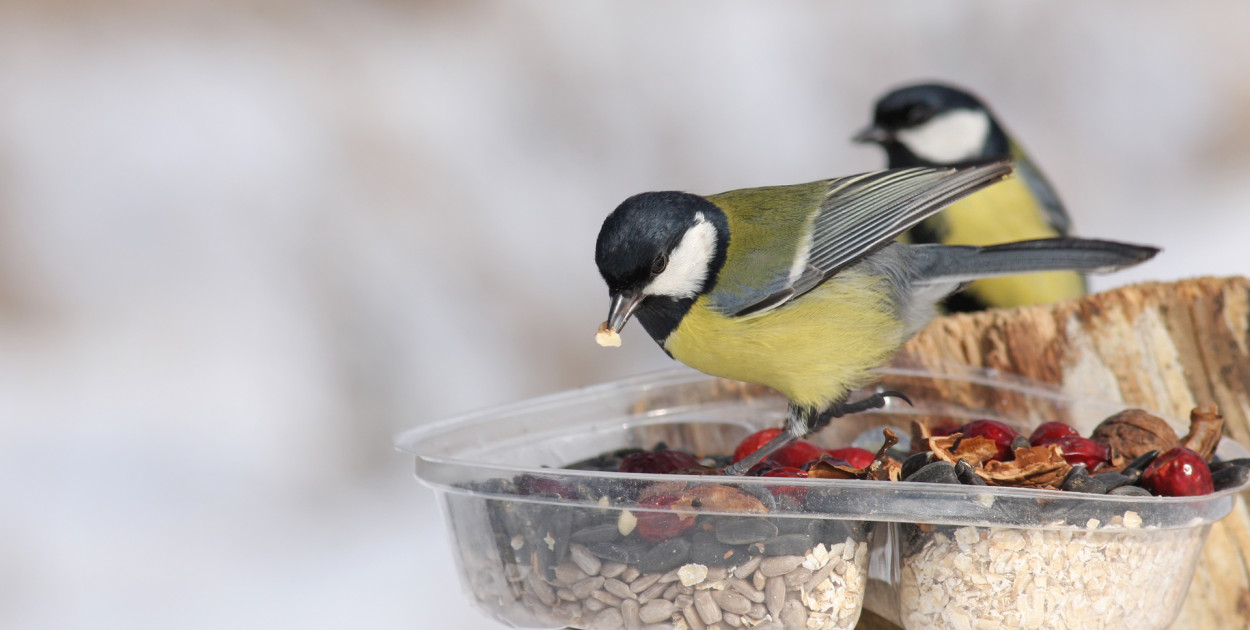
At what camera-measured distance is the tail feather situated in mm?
1158

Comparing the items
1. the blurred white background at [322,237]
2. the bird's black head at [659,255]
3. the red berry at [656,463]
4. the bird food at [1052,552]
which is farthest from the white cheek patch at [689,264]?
the blurred white background at [322,237]

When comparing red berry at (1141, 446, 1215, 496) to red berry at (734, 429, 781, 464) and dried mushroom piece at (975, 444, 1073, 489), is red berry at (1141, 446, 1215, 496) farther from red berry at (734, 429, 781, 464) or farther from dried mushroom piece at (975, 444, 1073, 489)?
red berry at (734, 429, 781, 464)

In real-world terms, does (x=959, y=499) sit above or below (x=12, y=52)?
below

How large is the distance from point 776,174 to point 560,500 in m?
2.20

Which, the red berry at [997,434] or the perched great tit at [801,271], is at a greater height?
the perched great tit at [801,271]

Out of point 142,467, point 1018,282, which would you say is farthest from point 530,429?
point 142,467

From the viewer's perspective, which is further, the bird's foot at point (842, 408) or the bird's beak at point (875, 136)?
the bird's beak at point (875, 136)

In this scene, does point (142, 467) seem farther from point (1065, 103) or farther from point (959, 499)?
point (1065, 103)

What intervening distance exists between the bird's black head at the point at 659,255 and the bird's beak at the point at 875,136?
935 mm

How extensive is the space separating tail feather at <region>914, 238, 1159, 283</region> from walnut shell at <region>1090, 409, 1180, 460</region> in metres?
0.17

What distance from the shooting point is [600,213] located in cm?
276

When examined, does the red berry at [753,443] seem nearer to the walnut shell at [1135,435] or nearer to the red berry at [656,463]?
the red berry at [656,463]

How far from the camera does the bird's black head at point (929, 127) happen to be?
76.2 inches

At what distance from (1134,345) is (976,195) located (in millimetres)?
552
